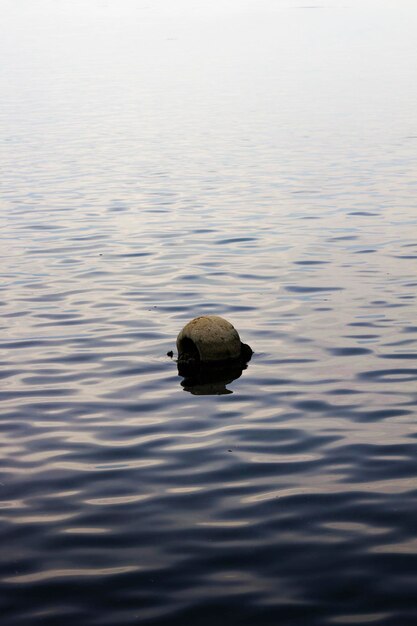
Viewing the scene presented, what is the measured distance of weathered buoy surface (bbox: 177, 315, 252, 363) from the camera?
47.0ft

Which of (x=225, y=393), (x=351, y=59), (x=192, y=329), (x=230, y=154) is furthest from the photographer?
(x=351, y=59)

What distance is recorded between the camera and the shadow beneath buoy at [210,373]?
13.6 metres

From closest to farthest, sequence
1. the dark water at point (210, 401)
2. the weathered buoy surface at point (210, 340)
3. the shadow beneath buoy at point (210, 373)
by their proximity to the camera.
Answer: the dark water at point (210, 401) < the shadow beneath buoy at point (210, 373) < the weathered buoy surface at point (210, 340)

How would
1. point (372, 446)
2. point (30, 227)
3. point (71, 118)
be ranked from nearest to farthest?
point (372, 446), point (30, 227), point (71, 118)

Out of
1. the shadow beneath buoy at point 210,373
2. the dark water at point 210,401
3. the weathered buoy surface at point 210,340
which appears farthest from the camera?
the weathered buoy surface at point 210,340

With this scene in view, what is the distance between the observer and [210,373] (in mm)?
14289

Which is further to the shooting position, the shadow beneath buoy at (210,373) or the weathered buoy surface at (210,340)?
the weathered buoy surface at (210,340)

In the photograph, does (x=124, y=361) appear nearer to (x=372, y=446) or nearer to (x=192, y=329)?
(x=192, y=329)

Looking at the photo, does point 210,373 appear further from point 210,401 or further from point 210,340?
point 210,401

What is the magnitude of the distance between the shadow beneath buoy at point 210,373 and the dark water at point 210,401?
8.2 inches

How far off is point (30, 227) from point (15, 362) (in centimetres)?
1183

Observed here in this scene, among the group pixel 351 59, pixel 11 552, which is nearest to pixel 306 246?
pixel 11 552

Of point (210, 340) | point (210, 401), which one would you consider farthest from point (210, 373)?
point (210, 401)

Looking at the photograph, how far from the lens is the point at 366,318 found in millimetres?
16766
